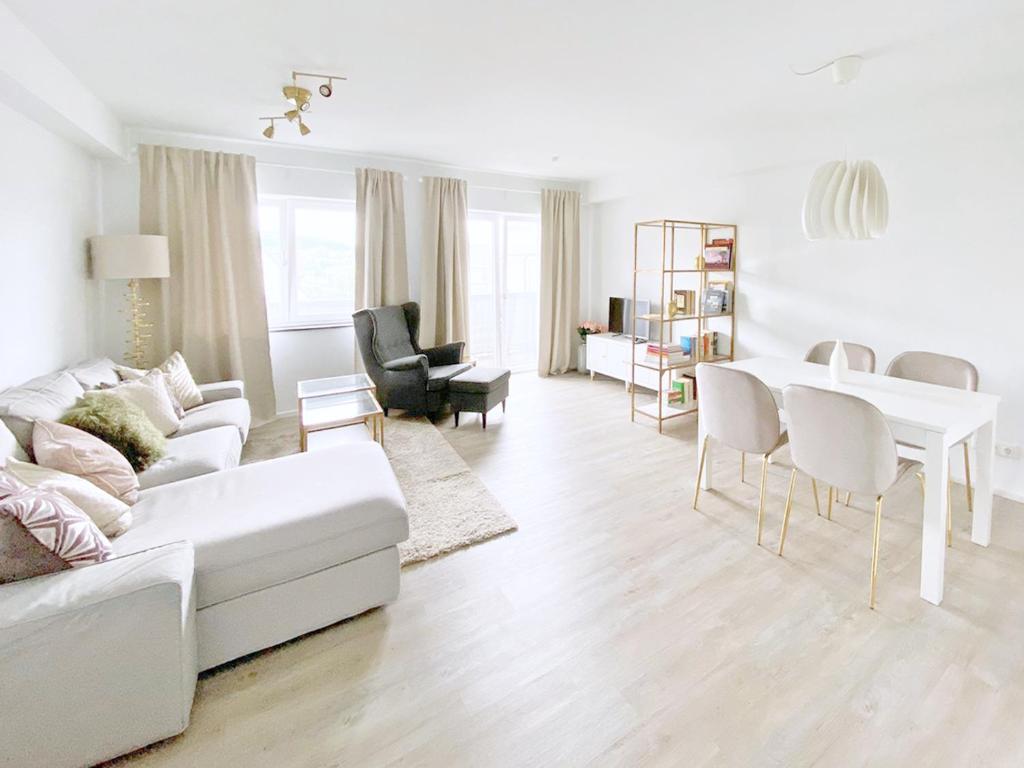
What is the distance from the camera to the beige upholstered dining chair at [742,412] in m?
2.45

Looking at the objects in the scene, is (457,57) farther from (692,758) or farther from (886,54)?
(692,758)

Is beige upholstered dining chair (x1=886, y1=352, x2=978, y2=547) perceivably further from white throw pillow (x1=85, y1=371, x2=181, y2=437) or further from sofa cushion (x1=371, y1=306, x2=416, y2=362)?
white throw pillow (x1=85, y1=371, x2=181, y2=437)

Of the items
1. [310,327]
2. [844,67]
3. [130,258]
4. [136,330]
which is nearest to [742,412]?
[844,67]

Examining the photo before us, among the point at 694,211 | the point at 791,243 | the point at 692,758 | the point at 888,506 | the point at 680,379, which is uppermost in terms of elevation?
the point at 694,211

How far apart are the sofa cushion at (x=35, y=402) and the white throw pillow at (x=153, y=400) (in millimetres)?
193

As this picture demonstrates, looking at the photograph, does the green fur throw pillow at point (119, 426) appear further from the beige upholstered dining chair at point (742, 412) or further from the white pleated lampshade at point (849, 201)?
the white pleated lampshade at point (849, 201)

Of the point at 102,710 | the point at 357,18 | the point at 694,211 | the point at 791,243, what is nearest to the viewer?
the point at 102,710

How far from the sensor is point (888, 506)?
2.88 metres

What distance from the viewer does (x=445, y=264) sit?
17.3ft

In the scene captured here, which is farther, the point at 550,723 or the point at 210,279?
the point at 210,279

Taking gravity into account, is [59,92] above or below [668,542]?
above

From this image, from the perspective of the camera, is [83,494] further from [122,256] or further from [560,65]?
[560,65]

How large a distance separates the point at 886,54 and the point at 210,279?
475cm

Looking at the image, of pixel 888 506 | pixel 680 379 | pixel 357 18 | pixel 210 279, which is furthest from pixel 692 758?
pixel 210 279
